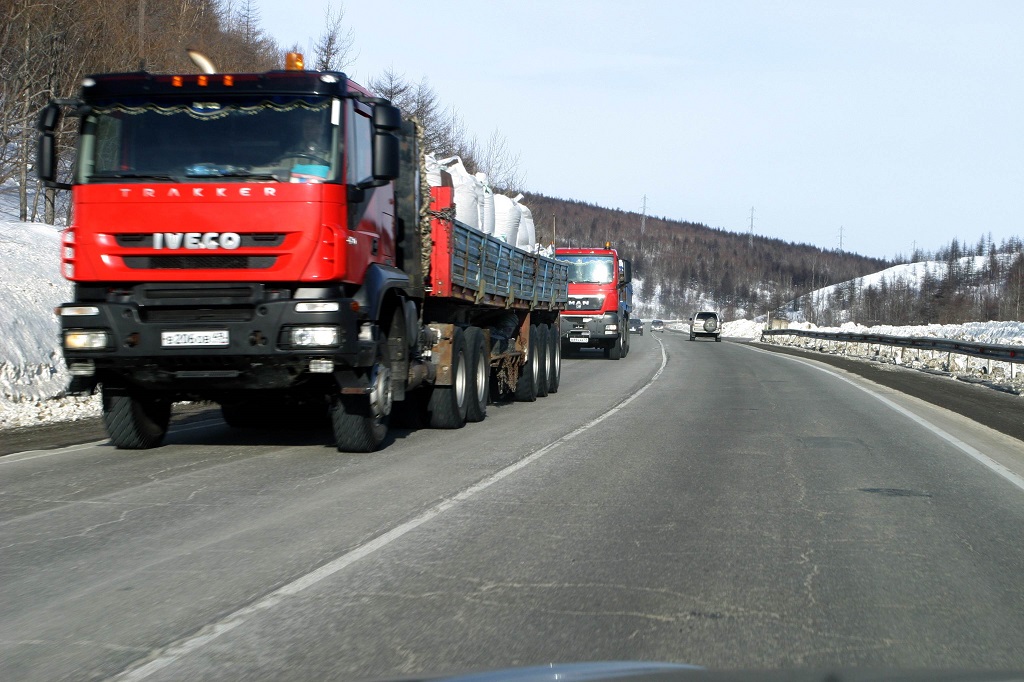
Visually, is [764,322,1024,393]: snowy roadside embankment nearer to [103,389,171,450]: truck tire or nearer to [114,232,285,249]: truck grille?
[114,232,285,249]: truck grille

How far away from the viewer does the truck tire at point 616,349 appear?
32250 millimetres

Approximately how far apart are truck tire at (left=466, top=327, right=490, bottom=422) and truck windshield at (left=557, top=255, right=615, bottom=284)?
18.5 m

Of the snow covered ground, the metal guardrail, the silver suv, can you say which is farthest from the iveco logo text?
the silver suv

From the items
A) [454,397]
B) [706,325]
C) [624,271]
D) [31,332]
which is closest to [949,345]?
[624,271]

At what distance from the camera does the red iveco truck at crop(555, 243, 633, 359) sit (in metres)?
31.6

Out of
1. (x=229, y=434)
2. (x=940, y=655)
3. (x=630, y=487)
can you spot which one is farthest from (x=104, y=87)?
(x=940, y=655)

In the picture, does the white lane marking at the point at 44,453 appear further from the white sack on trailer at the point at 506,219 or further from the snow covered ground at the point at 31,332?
the white sack on trailer at the point at 506,219

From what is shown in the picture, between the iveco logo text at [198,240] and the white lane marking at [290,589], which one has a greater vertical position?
the iveco logo text at [198,240]

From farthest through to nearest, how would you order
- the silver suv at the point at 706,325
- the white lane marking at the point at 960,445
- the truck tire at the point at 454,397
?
the silver suv at the point at 706,325 → the truck tire at the point at 454,397 → the white lane marking at the point at 960,445

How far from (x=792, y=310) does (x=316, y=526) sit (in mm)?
186226

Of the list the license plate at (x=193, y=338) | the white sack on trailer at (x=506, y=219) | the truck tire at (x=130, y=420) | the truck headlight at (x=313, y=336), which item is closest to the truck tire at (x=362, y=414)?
the truck headlight at (x=313, y=336)

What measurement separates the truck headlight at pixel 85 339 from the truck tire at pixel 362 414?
2.08m

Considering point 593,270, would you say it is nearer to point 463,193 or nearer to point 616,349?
point 616,349

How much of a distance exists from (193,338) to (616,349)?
972 inches
